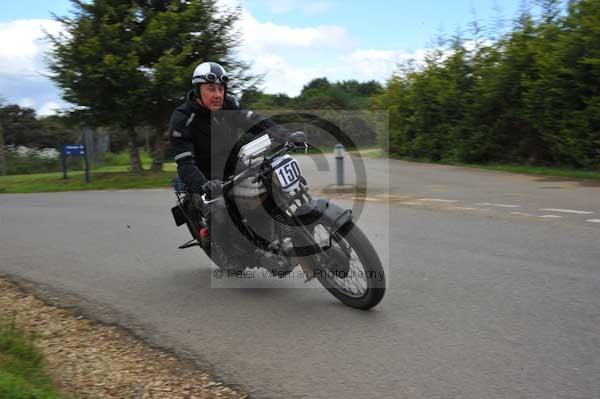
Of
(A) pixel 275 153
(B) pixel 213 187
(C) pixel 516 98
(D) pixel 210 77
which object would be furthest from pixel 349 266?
(C) pixel 516 98

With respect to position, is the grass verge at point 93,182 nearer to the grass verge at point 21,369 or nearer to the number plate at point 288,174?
the number plate at point 288,174

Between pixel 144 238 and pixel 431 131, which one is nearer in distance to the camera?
pixel 144 238

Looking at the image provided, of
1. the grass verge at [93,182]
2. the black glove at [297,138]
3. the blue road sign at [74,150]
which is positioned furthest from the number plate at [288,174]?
the blue road sign at [74,150]

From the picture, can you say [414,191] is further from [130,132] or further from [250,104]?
[130,132]

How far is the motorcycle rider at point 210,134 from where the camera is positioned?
518 cm

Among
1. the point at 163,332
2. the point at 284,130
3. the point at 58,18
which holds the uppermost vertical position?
the point at 58,18

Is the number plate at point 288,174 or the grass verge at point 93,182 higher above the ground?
the number plate at point 288,174

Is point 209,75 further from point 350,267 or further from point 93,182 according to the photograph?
point 93,182

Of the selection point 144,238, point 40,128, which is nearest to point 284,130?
point 144,238

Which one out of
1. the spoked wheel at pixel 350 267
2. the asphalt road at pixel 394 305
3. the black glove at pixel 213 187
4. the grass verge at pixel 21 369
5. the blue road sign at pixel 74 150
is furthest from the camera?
the blue road sign at pixel 74 150

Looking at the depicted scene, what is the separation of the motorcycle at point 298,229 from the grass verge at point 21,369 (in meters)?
2.00

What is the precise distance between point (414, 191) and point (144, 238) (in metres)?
6.69

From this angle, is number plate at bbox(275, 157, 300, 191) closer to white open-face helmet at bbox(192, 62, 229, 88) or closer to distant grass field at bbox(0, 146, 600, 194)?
white open-face helmet at bbox(192, 62, 229, 88)

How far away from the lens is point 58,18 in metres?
19.0
